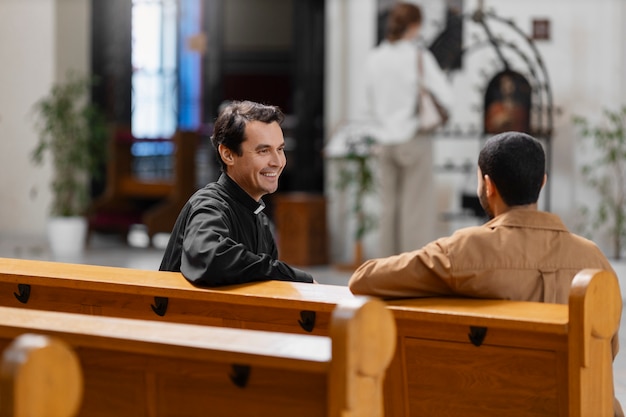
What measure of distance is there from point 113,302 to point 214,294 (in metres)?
0.46

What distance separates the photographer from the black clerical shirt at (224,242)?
3520 mm

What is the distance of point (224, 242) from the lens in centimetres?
356

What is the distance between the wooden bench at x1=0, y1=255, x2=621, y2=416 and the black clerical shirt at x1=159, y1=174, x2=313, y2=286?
50 mm

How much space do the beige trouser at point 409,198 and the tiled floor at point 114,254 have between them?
0.54 m

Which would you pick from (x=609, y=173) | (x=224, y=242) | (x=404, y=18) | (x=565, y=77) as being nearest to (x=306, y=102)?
(x=404, y=18)

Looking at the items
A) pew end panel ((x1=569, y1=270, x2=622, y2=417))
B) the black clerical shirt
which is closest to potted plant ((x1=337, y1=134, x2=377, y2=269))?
the black clerical shirt

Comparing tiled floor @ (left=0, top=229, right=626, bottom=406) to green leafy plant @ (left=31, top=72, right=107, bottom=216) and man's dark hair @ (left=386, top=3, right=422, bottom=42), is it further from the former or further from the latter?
man's dark hair @ (left=386, top=3, right=422, bottom=42)

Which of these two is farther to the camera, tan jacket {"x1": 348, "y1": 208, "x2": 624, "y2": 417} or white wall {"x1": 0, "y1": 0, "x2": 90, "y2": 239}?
white wall {"x1": 0, "y1": 0, "x2": 90, "y2": 239}

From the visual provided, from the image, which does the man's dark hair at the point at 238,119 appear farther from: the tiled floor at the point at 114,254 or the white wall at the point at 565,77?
the white wall at the point at 565,77

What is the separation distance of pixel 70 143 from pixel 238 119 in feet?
23.8

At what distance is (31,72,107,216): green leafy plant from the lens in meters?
10.8

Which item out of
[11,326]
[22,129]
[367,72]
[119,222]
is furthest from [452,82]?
[11,326]

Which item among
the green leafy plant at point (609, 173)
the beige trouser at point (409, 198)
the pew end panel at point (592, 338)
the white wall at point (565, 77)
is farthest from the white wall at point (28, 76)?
the pew end panel at point (592, 338)

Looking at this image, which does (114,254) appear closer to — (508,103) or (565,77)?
(508,103)
